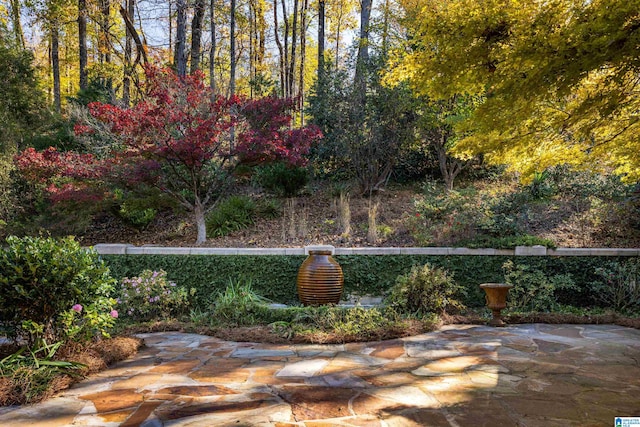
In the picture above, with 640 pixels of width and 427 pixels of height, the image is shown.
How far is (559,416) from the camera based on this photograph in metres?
2.50

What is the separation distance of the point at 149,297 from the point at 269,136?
305 cm

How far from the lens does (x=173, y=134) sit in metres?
7.20

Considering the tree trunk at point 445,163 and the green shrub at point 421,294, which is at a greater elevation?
the tree trunk at point 445,163

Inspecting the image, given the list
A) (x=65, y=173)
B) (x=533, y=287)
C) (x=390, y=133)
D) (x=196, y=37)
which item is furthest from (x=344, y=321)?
(x=196, y=37)

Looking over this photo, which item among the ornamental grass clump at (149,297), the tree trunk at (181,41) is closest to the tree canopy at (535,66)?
the ornamental grass clump at (149,297)

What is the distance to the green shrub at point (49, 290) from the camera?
3.12m

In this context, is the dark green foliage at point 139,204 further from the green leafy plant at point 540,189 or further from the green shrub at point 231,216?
the green leafy plant at point 540,189

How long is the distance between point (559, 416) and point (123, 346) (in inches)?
131

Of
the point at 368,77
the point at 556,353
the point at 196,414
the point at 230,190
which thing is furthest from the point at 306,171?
the point at 196,414

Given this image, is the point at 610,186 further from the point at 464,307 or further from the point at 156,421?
the point at 156,421

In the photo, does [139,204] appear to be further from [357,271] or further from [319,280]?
[357,271]

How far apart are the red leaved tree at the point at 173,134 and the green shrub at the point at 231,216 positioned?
46 centimetres

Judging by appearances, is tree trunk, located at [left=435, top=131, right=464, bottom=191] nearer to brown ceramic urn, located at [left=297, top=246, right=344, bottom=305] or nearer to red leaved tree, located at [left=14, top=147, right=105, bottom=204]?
brown ceramic urn, located at [left=297, top=246, right=344, bottom=305]

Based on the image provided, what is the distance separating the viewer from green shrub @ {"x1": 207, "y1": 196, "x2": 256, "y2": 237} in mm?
7996
